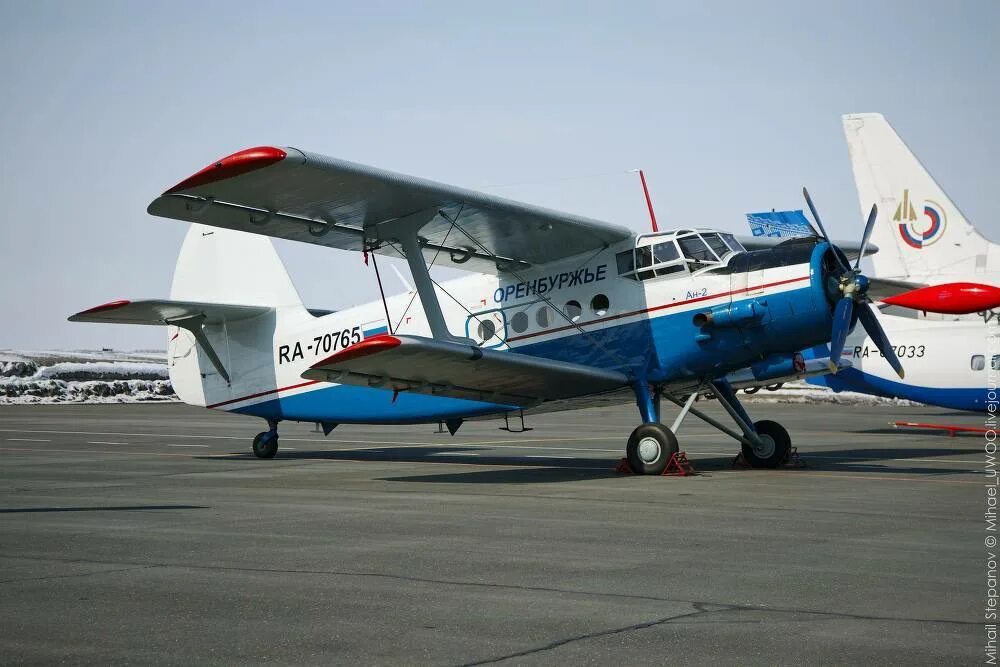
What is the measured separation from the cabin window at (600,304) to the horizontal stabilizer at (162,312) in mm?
7023

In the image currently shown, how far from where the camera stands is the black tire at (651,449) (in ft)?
46.1

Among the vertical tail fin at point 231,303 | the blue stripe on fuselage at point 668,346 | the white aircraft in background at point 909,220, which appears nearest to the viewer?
the blue stripe on fuselage at point 668,346

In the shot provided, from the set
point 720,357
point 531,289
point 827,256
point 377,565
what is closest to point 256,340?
point 531,289

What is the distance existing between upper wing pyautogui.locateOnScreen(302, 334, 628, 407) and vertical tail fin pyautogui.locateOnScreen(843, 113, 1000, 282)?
14.5m

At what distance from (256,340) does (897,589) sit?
1516cm

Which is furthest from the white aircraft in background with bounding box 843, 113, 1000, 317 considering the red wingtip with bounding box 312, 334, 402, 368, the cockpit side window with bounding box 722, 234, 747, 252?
the red wingtip with bounding box 312, 334, 402, 368

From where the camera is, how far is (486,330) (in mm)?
16734

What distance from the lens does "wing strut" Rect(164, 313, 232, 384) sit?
19.4 metres

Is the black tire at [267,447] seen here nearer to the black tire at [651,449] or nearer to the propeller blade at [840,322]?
the black tire at [651,449]

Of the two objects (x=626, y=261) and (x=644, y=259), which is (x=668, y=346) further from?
(x=626, y=261)

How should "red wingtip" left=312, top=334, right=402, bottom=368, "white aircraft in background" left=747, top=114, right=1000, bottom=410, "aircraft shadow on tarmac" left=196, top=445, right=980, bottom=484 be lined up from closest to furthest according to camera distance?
"red wingtip" left=312, top=334, right=402, bottom=368 < "aircraft shadow on tarmac" left=196, top=445, right=980, bottom=484 < "white aircraft in background" left=747, top=114, right=1000, bottom=410

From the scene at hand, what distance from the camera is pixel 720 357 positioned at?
14656mm

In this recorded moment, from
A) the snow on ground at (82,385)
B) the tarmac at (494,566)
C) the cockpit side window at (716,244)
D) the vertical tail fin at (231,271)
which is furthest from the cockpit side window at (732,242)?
the snow on ground at (82,385)

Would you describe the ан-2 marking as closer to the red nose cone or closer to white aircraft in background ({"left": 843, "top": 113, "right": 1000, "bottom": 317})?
the red nose cone
